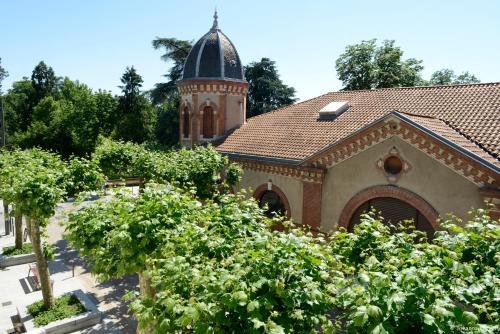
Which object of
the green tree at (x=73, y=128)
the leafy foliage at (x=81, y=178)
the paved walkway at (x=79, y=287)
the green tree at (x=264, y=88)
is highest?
the green tree at (x=264, y=88)

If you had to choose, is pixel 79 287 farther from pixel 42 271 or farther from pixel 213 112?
pixel 213 112

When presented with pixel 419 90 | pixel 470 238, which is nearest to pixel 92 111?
pixel 419 90

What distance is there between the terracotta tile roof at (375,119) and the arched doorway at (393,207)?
7.16 ft

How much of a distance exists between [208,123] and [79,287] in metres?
12.0

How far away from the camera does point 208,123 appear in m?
22.4

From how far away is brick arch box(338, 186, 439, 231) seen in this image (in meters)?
11.1

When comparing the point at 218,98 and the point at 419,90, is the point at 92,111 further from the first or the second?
the point at 419,90

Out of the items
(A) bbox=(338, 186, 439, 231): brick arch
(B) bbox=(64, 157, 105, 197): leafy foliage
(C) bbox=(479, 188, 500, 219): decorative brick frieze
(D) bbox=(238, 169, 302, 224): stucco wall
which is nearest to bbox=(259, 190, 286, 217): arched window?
(D) bbox=(238, 169, 302, 224): stucco wall

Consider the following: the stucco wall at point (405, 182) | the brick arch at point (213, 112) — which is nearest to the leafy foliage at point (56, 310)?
the stucco wall at point (405, 182)

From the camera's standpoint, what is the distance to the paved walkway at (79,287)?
1135cm

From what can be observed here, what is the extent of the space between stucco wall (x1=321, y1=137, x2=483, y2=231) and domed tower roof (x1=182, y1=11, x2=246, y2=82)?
37.0 feet

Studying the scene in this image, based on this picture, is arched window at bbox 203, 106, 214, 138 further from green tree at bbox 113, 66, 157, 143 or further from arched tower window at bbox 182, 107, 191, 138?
green tree at bbox 113, 66, 157, 143

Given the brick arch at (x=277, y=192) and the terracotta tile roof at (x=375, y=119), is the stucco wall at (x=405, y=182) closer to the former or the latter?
the terracotta tile roof at (x=375, y=119)

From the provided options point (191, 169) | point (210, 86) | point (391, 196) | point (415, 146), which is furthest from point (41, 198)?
point (210, 86)
